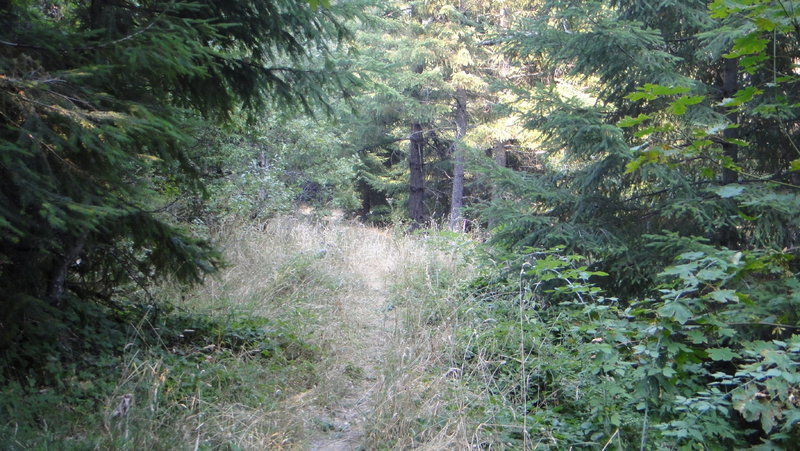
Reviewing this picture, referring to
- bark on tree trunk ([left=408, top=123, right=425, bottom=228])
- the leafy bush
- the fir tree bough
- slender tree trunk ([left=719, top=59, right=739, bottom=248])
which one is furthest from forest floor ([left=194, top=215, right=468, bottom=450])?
bark on tree trunk ([left=408, top=123, right=425, bottom=228])

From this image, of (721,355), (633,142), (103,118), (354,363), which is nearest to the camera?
(103,118)

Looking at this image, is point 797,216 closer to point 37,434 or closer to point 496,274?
point 496,274

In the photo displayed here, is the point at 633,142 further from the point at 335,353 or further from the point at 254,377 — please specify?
the point at 254,377

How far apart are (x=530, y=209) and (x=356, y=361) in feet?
8.30

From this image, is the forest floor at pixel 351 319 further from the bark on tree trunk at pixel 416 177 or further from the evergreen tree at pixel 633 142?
the bark on tree trunk at pixel 416 177

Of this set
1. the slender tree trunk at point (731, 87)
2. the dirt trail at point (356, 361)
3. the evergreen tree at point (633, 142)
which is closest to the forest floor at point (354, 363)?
the dirt trail at point (356, 361)

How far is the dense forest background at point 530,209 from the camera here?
2.85 metres

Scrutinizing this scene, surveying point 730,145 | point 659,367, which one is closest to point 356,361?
point 659,367

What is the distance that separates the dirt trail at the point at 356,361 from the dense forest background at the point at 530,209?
2.51ft

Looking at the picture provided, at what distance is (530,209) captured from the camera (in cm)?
614

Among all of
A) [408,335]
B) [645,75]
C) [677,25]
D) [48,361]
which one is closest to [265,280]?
[408,335]

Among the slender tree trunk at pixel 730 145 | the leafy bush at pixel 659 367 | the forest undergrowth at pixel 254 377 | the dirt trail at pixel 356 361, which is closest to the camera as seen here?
the leafy bush at pixel 659 367

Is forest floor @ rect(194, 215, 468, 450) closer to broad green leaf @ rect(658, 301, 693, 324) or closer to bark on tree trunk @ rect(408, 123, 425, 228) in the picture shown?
broad green leaf @ rect(658, 301, 693, 324)

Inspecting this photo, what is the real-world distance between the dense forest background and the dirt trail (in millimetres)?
765
